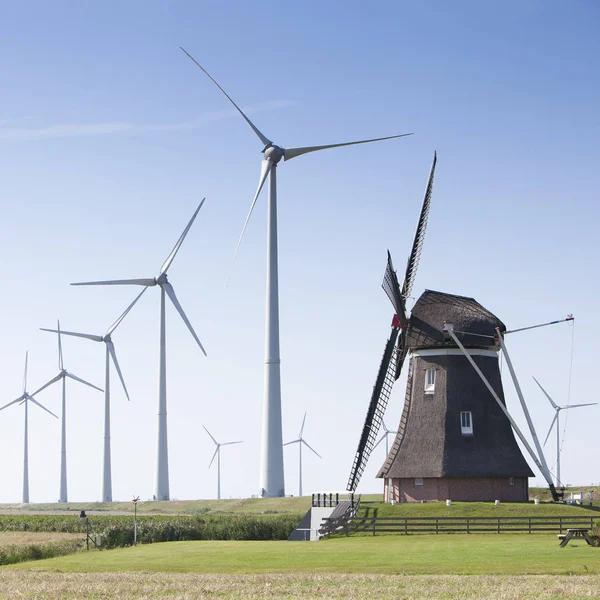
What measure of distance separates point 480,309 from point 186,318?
34.5m

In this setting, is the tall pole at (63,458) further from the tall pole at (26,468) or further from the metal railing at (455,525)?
the metal railing at (455,525)

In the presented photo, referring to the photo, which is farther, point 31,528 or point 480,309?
point 31,528

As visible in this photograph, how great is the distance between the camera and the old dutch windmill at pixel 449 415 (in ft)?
209

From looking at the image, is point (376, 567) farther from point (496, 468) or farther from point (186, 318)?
point (186, 318)

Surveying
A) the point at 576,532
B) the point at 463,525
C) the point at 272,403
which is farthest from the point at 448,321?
the point at 576,532

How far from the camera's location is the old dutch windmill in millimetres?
63656

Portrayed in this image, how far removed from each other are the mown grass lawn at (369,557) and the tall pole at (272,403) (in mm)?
22041

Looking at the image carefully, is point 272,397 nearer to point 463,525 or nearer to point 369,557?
A: point 463,525

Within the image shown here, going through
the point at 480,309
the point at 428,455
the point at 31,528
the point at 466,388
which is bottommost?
the point at 31,528

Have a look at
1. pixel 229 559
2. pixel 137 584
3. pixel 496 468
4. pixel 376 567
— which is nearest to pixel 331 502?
pixel 496 468

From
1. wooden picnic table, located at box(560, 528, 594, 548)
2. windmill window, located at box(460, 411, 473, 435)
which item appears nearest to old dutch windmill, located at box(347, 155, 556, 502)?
windmill window, located at box(460, 411, 473, 435)

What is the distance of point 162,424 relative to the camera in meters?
101

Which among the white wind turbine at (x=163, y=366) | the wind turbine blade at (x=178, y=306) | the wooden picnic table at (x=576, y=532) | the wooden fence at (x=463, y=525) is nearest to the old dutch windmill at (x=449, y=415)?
the wooden fence at (x=463, y=525)

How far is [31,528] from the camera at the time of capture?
85.0m
